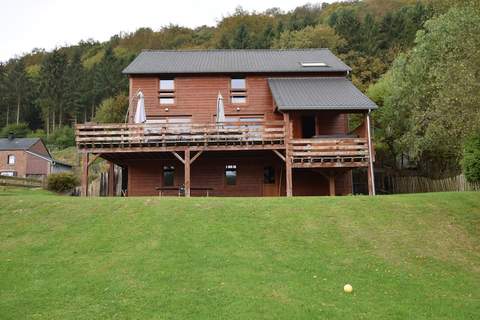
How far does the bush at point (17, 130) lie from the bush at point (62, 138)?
13.5 ft

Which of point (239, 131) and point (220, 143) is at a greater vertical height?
point (239, 131)

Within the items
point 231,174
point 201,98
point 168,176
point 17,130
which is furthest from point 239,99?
point 17,130

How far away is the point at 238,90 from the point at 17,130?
52977 mm

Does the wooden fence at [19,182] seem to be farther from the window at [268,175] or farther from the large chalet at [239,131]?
the window at [268,175]

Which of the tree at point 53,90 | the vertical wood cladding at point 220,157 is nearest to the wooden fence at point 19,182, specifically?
the vertical wood cladding at point 220,157

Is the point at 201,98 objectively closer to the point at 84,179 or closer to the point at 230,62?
the point at 230,62

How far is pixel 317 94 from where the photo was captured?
24562 millimetres

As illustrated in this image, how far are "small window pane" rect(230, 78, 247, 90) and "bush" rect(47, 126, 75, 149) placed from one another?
47.1 meters

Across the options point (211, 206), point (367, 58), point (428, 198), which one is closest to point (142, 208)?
point (211, 206)

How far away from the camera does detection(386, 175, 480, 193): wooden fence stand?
22.8 meters

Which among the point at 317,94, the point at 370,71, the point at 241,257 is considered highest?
the point at 370,71

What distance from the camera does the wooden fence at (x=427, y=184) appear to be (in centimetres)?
2282

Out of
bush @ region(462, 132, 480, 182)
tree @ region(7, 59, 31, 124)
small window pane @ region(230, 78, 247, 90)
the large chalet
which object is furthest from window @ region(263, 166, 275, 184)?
tree @ region(7, 59, 31, 124)

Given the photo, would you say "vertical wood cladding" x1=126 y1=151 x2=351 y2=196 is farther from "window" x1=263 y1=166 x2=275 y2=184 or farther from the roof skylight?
the roof skylight
